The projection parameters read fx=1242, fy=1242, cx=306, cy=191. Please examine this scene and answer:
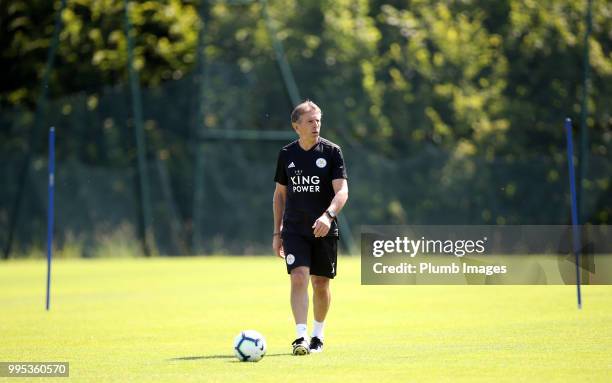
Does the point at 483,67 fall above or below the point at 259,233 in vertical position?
above

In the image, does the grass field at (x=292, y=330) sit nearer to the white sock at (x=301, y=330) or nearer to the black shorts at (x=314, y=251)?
the white sock at (x=301, y=330)

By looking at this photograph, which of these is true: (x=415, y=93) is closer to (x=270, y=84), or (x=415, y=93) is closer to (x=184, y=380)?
(x=270, y=84)

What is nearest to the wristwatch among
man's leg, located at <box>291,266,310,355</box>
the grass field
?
man's leg, located at <box>291,266,310,355</box>

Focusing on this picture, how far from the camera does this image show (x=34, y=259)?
88.3ft

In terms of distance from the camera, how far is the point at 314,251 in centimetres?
1006

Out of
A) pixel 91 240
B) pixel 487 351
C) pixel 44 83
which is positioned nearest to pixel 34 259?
pixel 91 240

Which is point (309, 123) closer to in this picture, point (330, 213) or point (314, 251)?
point (330, 213)

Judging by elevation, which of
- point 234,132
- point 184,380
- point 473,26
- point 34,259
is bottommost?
point 184,380

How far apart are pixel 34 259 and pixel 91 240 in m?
1.31

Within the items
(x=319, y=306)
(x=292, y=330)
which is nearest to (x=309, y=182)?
(x=319, y=306)

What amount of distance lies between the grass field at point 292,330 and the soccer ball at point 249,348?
0.31 ft

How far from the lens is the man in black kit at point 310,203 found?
991 centimetres

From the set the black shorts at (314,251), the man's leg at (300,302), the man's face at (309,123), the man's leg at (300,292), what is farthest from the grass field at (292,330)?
the man's face at (309,123)

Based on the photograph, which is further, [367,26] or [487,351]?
[367,26]
